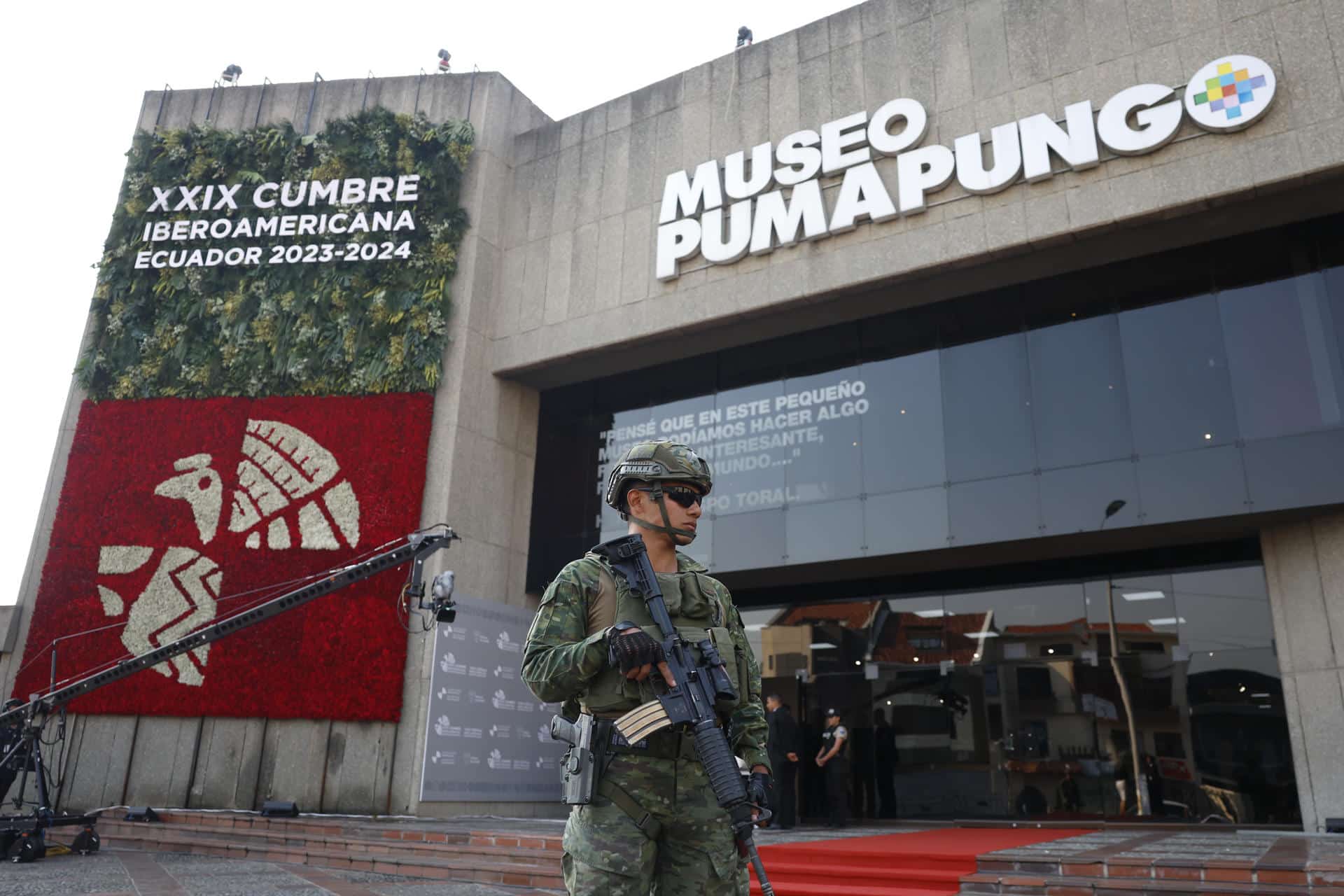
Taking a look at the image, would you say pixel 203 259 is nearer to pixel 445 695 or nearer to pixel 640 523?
pixel 445 695

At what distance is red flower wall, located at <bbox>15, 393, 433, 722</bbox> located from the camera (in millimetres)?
12734

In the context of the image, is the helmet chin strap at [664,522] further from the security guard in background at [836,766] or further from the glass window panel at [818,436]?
the glass window panel at [818,436]

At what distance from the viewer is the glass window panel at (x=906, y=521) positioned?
36.3 feet

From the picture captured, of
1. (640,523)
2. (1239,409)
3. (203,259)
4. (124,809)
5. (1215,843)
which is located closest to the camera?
(640,523)

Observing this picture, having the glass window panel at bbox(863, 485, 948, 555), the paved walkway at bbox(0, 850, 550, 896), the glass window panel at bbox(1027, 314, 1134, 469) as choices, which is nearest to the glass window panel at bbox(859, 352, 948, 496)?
the glass window panel at bbox(863, 485, 948, 555)

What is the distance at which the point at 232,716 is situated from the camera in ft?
41.7

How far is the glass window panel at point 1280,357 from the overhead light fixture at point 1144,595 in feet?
7.61

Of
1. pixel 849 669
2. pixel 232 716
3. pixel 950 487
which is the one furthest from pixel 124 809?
pixel 950 487

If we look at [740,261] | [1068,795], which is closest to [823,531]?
[740,261]

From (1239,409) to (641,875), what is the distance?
9.41 metres

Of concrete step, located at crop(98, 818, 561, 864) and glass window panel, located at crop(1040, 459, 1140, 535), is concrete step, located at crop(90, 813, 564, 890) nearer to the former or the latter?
concrete step, located at crop(98, 818, 561, 864)

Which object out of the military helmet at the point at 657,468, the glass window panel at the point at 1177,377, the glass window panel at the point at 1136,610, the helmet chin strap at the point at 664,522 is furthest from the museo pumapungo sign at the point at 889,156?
the helmet chin strap at the point at 664,522

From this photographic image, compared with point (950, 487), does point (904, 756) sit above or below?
below

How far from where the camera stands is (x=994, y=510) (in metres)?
10.8
